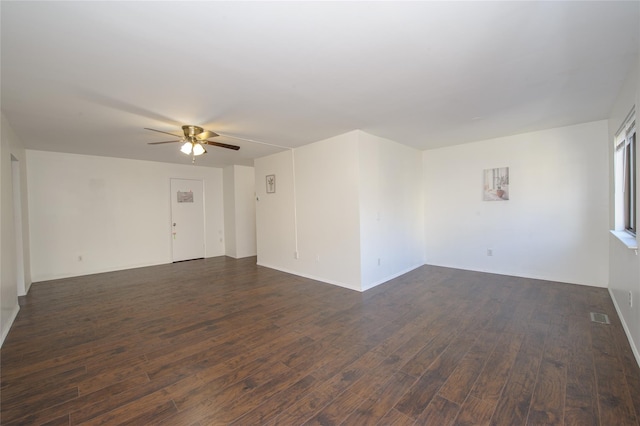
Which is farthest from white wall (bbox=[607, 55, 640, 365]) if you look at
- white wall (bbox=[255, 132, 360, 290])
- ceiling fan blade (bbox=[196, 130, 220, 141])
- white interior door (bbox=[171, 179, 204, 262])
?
white interior door (bbox=[171, 179, 204, 262])

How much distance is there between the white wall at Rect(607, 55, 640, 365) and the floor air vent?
0.42 feet

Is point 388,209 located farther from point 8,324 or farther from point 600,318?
point 8,324

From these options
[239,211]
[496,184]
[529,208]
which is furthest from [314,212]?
[529,208]

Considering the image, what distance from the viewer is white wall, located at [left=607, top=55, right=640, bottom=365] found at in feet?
Answer: 7.63

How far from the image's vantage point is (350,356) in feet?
8.01

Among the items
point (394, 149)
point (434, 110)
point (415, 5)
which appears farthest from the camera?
point (394, 149)

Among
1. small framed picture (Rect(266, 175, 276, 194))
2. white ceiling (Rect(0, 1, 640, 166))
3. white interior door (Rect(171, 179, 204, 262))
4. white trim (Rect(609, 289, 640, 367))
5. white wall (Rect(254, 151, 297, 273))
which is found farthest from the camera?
white interior door (Rect(171, 179, 204, 262))

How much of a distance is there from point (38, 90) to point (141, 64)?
1371mm

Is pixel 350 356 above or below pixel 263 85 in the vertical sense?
below

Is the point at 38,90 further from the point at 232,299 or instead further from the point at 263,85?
the point at 232,299

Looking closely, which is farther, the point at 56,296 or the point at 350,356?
the point at 56,296

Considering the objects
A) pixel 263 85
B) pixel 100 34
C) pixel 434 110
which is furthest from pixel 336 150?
pixel 100 34

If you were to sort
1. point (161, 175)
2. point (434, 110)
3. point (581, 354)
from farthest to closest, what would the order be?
point (161, 175) → point (434, 110) → point (581, 354)

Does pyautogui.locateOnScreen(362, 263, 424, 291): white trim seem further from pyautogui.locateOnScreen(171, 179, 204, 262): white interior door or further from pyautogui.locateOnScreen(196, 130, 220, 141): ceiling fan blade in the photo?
pyautogui.locateOnScreen(171, 179, 204, 262): white interior door
